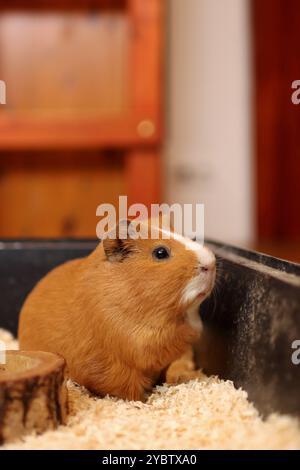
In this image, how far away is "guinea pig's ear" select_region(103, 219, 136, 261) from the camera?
3.76ft

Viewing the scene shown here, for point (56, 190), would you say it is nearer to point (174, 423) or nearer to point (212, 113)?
point (212, 113)

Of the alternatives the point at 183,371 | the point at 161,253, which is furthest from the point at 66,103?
the point at 161,253

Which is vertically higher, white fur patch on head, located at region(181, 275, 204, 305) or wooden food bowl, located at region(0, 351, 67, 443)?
white fur patch on head, located at region(181, 275, 204, 305)

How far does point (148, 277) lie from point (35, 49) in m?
1.99

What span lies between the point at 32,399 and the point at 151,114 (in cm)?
180

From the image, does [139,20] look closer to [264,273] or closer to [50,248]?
[50,248]

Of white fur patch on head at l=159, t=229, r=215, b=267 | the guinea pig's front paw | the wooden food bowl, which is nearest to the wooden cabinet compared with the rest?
the guinea pig's front paw

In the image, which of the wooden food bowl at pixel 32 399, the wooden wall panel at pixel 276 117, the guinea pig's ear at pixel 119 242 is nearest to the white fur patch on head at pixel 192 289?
the guinea pig's ear at pixel 119 242

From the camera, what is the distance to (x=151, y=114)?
257 cm

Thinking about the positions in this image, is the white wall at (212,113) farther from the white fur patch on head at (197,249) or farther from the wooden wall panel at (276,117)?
the white fur patch on head at (197,249)

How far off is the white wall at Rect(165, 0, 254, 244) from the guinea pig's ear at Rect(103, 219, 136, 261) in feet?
6.47

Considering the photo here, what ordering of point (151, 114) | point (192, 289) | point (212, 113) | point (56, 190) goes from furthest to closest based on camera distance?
point (212, 113)
point (56, 190)
point (151, 114)
point (192, 289)

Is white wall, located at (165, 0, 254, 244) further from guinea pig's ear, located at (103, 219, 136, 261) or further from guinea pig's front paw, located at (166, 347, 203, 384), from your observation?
guinea pig's ear, located at (103, 219, 136, 261)

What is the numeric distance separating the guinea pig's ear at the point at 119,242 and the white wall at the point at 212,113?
6.47ft
